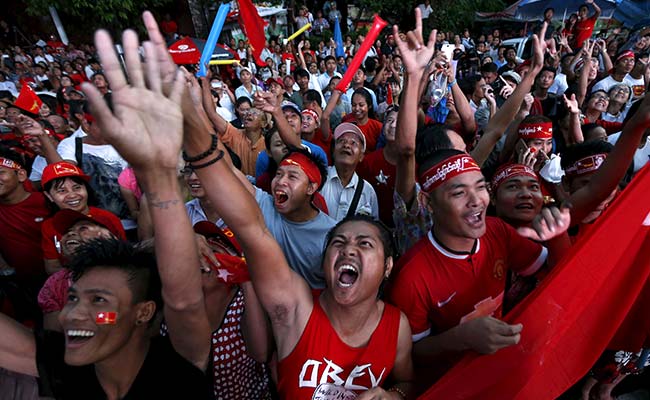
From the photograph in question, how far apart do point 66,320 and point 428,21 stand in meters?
20.7

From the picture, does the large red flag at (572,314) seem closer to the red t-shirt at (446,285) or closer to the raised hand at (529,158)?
the red t-shirt at (446,285)

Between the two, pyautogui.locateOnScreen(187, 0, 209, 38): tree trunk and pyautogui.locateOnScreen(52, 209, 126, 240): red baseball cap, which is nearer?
pyautogui.locateOnScreen(52, 209, 126, 240): red baseball cap

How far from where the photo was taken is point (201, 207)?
2932mm

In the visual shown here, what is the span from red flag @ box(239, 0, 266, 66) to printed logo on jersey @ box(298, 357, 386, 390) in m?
4.34

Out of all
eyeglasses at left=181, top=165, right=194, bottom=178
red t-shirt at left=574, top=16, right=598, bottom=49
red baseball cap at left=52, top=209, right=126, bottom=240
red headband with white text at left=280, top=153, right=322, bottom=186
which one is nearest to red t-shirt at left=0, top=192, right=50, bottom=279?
red baseball cap at left=52, top=209, right=126, bottom=240

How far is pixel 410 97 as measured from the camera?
241 cm

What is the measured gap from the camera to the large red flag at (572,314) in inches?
67.8

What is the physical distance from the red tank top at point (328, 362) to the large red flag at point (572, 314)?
275mm

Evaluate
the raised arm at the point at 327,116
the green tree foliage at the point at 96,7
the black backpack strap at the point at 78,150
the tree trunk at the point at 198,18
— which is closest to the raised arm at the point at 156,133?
the black backpack strap at the point at 78,150

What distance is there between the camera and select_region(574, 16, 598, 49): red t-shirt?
28.4 feet

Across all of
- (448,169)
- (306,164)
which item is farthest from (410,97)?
(306,164)

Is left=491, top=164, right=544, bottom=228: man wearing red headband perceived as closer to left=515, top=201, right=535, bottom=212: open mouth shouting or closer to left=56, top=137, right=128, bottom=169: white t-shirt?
left=515, top=201, right=535, bottom=212: open mouth shouting

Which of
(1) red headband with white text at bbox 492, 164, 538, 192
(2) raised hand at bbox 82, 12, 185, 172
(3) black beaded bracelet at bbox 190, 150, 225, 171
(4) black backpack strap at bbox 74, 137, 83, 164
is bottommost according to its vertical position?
(4) black backpack strap at bbox 74, 137, 83, 164

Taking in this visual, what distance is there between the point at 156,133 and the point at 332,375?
4.02 ft
